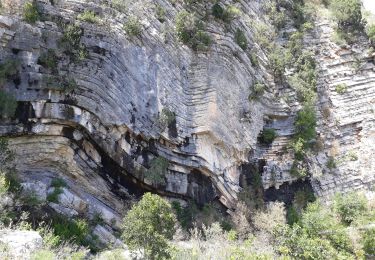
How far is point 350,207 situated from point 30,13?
52.3 ft

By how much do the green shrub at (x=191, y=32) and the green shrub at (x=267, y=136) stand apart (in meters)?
5.49

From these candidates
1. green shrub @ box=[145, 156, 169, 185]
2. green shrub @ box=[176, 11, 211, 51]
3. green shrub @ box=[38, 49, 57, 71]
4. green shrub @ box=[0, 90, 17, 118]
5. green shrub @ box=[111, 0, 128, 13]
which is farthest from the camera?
green shrub @ box=[176, 11, 211, 51]

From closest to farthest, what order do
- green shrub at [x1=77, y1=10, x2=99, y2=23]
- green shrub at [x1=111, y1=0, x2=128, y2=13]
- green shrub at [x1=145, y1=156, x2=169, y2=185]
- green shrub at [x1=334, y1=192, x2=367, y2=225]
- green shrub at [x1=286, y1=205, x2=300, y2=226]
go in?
green shrub at [x1=77, y1=10, x2=99, y2=23] → green shrub at [x1=145, y1=156, x2=169, y2=185] → green shrub at [x1=111, y1=0, x2=128, y2=13] → green shrub at [x1=334, y1=192, x2=367, y2=225] → green shrub at [x1=286, y1=205, x2=300, y2=226]

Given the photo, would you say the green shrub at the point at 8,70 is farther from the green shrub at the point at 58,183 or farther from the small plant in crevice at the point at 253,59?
the small plant in crevice at the point at 253,59

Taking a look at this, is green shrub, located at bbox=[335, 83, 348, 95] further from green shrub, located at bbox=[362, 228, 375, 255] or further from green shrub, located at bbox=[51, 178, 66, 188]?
green shrub, located at bbox=[51, 178, 66, 188]

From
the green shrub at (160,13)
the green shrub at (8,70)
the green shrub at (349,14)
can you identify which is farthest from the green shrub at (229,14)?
the green shrub at (8,70)

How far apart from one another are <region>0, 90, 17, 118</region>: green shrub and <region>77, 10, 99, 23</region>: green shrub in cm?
415

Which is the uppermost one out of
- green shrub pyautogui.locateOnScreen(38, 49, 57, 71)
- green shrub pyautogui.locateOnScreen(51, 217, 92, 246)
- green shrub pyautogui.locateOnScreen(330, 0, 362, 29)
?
green shrub pyautogui.locateOnScreen(330, 0, 362, 29)

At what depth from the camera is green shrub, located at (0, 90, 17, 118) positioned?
1278 centimetres

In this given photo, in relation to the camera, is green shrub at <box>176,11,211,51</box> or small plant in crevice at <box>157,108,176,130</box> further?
green shrub at <box>176,11,211,51</box>

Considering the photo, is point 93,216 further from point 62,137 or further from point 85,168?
point 62,137

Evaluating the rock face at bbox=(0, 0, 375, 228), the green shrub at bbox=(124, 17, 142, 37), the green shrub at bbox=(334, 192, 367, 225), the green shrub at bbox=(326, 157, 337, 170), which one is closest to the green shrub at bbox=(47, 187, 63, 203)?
the rock face at bbox=(0, 0, 375, 228)

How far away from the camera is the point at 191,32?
19.5 m

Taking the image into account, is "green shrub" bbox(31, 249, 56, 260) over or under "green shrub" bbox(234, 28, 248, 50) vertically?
under
